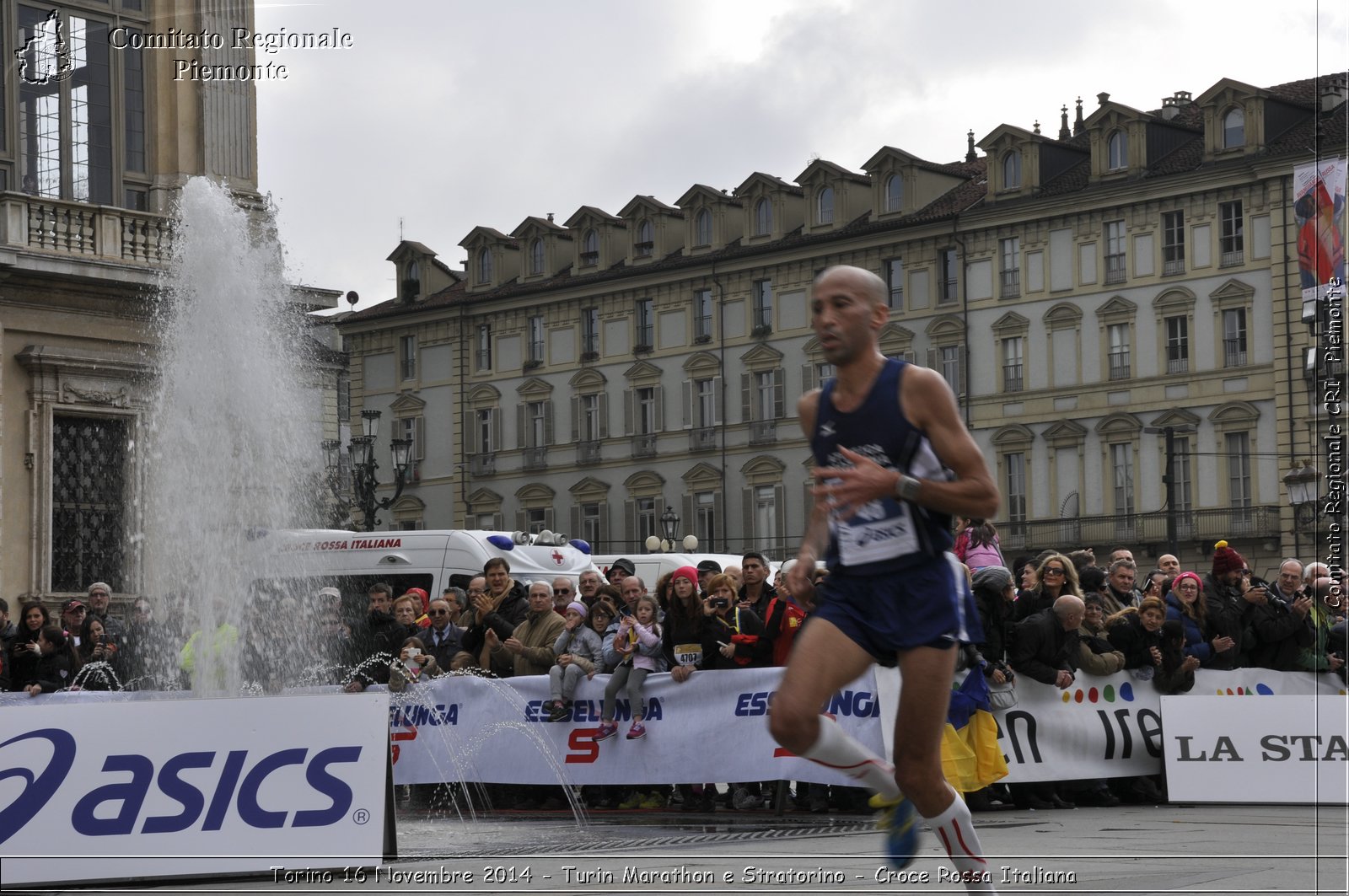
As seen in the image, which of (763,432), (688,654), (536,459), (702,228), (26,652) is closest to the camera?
(688,654)

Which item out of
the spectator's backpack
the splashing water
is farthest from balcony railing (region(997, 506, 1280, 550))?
the spectator's backpack

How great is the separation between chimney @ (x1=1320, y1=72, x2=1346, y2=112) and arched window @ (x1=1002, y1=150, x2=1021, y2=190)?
200 ft

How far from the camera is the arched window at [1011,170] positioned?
219ft

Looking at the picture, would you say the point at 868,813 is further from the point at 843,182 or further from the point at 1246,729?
the point at 843,182

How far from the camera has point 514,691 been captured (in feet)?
49.0

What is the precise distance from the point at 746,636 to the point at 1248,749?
137 inches

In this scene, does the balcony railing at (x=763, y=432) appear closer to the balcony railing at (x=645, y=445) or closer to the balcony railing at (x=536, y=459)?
the balcony railing at (x=645, y=445)

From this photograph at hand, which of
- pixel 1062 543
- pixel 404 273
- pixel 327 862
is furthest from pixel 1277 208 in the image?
pixel 327 862

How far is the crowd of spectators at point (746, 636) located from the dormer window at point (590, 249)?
60.4 m

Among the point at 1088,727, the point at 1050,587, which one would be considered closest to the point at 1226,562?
the point at 1050,587

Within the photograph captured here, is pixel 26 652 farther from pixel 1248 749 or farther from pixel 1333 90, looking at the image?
pixel 1333 90

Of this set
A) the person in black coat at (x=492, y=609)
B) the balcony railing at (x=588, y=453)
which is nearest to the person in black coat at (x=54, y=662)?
the person in black coat at (x=492, y=609)

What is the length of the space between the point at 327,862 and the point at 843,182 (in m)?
62.4

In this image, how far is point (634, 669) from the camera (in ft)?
47.3
